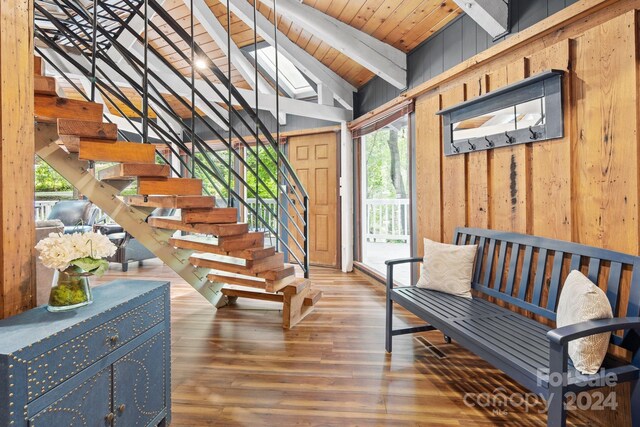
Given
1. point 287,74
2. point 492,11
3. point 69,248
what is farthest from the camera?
point 287,74

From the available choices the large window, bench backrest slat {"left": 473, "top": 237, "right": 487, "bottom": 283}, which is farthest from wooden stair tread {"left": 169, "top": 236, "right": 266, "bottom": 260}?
the large window

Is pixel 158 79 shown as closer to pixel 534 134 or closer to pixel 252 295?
pixel 252 295

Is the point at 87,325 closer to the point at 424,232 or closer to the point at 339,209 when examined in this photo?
the point at 424,232

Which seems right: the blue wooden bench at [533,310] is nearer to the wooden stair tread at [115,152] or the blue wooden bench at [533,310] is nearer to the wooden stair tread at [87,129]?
the wooden stair tread at [115,152]

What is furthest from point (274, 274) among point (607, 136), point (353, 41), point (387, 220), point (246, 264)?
point (387, 220)

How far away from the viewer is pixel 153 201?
98.5 inches

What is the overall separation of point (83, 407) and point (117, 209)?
1.75 metres

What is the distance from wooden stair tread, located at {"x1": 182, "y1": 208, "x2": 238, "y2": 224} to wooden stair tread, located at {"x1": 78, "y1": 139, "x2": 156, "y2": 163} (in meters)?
0.42

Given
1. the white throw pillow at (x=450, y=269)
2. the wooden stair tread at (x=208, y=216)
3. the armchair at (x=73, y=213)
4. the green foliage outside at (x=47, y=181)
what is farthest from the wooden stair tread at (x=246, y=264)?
the green foliage outside at (x=47, y=181)

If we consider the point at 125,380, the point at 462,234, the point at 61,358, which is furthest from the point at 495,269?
the point at 61,358

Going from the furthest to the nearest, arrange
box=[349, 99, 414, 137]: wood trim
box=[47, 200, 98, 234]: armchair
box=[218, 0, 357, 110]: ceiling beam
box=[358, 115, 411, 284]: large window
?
box=[47, 200, 98, 234]: armchair, box=[358, 115, 411, 284]: large window, box=[218, 0, 357, 110]: ceiling beam, box=[349, 99, 414, 137]: wood trim

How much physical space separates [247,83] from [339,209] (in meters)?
2.56

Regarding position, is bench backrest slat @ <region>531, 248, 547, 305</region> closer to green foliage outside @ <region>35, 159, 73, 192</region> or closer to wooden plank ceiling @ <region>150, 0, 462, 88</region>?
wooden plank ceiling @ <region>150, 0, 462, 88</region>

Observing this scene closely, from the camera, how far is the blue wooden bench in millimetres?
1383
